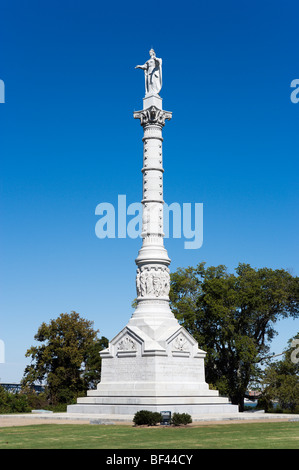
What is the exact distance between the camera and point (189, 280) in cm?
5456

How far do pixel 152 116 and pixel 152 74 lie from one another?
408 centimetres

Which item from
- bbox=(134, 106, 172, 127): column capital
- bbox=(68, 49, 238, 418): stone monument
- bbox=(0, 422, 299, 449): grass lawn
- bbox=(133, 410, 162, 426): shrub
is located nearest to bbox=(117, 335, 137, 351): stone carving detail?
bbox=(68, 49, 238, 418): stone monument

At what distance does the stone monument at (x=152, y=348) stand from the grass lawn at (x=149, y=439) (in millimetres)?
9952

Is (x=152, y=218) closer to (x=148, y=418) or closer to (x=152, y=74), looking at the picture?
(x=152, y=74)

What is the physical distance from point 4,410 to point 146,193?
1884 centimetres

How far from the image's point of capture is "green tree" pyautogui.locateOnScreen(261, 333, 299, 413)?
4797 cm

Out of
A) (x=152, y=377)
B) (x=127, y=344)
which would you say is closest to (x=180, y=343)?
(x=127, y=344)

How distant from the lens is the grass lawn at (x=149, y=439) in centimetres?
1705

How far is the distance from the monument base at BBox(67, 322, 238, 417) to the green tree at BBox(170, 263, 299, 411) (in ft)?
37.3

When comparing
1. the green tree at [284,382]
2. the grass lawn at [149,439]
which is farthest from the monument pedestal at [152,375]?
the green tree at [284,382]

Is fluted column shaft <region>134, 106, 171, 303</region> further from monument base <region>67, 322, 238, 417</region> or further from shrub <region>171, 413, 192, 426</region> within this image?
shrub <region>171, 413, 192, 426</region>

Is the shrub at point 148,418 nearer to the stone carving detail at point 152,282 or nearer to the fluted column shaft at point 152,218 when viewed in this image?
the fluted column shaft at point 152,218

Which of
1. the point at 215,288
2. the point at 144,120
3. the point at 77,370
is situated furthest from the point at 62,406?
the point at 144,120
